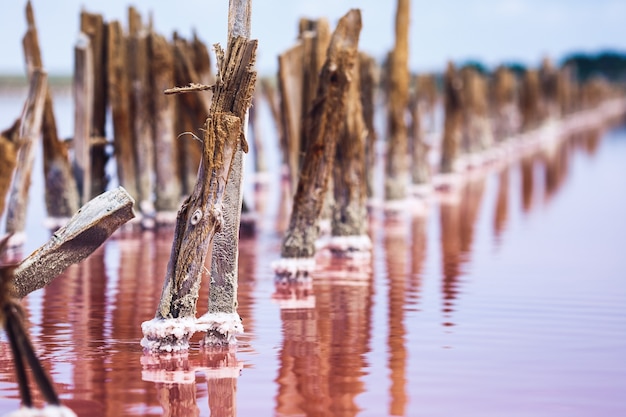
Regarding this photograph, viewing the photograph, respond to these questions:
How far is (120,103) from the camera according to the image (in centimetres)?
1465

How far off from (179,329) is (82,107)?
22.6ft

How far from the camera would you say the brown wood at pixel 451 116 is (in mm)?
22734

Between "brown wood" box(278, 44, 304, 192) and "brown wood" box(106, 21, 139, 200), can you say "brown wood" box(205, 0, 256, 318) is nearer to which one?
"brown wood" box(278, 44, 304, 192)

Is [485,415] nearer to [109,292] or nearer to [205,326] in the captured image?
[205,326]

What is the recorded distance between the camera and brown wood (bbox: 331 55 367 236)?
11945 mm

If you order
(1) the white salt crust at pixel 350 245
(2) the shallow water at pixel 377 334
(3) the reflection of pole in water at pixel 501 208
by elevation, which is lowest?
(2) the shallow water at pixel 377 334

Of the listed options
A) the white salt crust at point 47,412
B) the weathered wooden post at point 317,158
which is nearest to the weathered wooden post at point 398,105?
the weathered wooden post at point 317,158

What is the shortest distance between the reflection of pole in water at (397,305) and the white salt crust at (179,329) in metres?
0.95

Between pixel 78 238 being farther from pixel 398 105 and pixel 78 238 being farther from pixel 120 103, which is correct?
pixel 398 105

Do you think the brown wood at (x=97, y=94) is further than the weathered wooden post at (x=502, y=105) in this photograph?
No

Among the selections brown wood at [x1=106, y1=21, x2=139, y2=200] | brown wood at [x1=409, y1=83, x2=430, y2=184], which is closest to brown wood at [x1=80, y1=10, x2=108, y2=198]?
brown wood at [x1=106, y1=21, x2=139, y2=200]

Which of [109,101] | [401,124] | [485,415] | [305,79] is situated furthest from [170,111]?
[485,415]

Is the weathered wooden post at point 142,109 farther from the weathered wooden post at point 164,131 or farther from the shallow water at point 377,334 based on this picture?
the shallow water at point 377,334

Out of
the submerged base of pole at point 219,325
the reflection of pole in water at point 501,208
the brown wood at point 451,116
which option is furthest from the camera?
the brown wood at point 451,116
